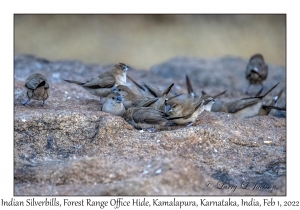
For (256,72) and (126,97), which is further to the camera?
(256,72)

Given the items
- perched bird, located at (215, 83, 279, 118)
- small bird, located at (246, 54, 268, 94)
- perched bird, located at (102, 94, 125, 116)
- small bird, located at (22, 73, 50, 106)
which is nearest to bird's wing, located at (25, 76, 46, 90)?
small bird, located at (22, 73, 50, 106)

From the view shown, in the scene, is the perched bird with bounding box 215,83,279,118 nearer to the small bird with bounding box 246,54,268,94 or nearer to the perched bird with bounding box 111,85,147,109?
the perched bird with bounding box 111,85,147,109

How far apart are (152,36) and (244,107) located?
9.43 m

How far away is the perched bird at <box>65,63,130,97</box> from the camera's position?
399 inches

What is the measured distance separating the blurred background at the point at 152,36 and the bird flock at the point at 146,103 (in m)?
7.98

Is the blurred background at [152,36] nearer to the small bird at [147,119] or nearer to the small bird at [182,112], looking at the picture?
the small bird at [182,112]

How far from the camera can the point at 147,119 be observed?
28.3 feet

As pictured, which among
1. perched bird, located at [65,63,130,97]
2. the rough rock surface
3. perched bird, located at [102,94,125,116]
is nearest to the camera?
the rough rock surface

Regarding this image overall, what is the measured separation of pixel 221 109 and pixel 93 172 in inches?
169

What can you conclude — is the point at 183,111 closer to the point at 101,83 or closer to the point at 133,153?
the point at 133,153

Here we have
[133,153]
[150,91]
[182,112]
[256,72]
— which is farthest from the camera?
[256,72]

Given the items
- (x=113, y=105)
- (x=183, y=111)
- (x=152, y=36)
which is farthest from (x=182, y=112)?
(x=152, y=36)

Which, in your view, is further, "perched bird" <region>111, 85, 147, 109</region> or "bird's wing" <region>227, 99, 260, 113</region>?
"bird's wing" <region>227, 99, 260, 113</region>

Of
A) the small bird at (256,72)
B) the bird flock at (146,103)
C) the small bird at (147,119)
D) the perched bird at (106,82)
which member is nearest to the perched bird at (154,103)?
the bird flock at (146,103)
